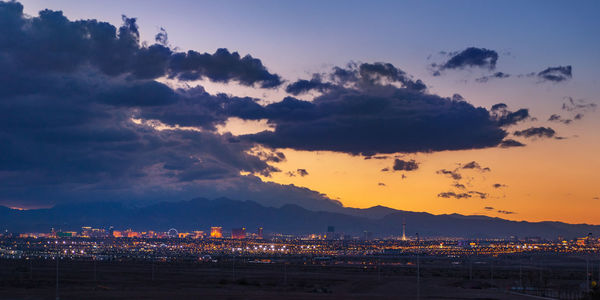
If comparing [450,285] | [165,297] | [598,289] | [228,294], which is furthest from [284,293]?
[598,289]

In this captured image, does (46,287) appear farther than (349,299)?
Yes

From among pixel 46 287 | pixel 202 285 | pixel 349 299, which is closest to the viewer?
pixel 349 299

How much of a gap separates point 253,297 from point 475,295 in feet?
88.3

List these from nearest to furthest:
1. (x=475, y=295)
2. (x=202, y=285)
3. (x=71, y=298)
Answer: (x=71, y=298), (x=475, y=295), (x=202, y=285)

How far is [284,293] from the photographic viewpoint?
269ft

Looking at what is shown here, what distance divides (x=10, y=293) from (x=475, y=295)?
5395 centimetres

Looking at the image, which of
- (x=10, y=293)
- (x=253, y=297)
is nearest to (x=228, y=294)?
(x=253, y=297)

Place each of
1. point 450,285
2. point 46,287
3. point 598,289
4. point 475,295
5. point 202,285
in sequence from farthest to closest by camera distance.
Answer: point 450,285
point 202,285
point 46,287
point 475,295
point 598,289

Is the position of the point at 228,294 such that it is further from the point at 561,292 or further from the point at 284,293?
the point at 561,292

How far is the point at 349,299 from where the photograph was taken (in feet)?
248

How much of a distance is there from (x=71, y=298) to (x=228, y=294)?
675 inches

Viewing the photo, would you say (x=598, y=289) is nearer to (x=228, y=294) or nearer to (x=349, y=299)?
(x=349, y=299)

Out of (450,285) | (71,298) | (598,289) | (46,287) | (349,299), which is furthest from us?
(450,285)

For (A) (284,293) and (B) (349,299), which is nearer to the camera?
(B) (349,299)
